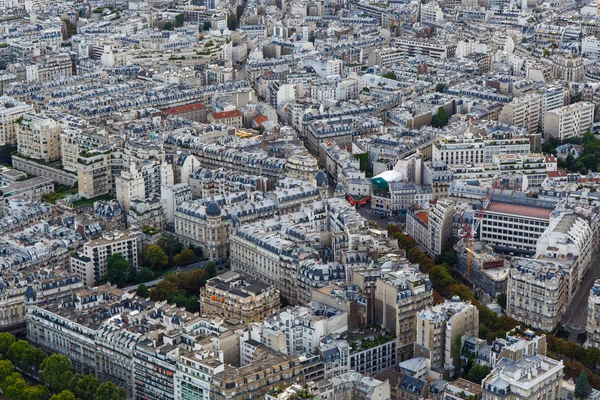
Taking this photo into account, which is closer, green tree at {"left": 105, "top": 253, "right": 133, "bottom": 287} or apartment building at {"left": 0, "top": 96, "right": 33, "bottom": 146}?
green tree at {"left": 105, "top": 253, "right": 133, "bottom": 287}

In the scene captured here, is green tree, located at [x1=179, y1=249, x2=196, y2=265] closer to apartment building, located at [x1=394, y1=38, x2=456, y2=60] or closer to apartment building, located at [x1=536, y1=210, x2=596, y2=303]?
apartment building, located at [x1=536, y1=210, x2=596, y2=303]

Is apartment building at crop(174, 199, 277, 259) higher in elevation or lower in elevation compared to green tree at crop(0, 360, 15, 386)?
higher

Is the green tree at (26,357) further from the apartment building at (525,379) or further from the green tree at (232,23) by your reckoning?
the green tree at (232,23)

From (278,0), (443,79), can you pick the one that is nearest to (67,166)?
(443,79)

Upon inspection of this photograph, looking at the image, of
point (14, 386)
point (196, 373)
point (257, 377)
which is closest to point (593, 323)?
point (257, 377)

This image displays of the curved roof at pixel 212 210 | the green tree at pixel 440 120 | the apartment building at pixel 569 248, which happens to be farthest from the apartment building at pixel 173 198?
the green tree at pixel 440 120

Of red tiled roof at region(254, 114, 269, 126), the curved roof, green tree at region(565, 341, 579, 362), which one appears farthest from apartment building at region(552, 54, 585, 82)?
green tree at region(565, 341, 579, 362)

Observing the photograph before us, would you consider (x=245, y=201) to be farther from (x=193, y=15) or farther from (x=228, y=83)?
(x=193, y=15)
